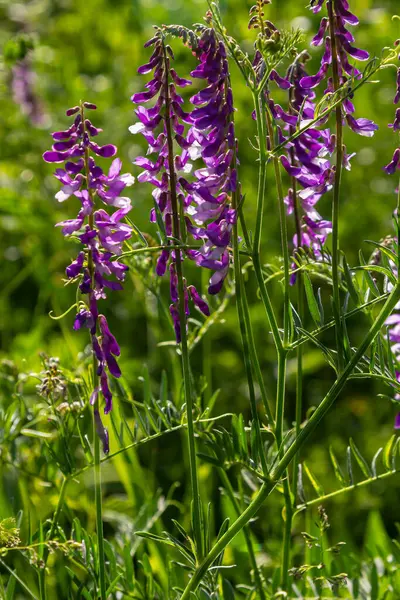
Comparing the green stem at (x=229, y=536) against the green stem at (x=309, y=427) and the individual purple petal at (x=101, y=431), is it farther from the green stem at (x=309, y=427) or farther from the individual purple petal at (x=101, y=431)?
the individual purple petal at (x=101, y=431)

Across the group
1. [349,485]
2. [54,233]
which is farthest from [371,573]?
[54,233]

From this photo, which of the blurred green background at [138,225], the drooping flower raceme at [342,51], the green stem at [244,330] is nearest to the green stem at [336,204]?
the drooping flower raceme at [342,51]

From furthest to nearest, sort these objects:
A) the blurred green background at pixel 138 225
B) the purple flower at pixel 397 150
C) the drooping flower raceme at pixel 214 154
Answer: the blurred green background at pixel 138 225 → the purple flower at pixel 397 150 → the drooping flower raceme at pixel 214 154

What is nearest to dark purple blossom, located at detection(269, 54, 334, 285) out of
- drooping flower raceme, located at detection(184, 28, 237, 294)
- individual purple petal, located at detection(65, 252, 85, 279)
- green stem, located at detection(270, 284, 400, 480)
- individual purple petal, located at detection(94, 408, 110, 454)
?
drooping flower raceme, located at detection(184, 28, 237, 294)

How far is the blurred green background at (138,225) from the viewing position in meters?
2.92

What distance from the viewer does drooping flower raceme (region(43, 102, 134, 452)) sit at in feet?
4.49

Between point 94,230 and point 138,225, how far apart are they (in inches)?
88.4

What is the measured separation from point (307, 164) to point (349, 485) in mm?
670

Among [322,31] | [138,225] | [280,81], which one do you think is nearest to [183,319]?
[280,81]

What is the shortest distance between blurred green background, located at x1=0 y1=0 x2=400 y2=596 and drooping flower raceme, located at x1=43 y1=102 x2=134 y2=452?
52 cm

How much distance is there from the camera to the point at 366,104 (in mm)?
4258

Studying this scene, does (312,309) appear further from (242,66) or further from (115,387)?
(115,387)

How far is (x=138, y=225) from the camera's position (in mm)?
3594

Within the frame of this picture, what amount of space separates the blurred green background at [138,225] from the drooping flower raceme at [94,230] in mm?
519
